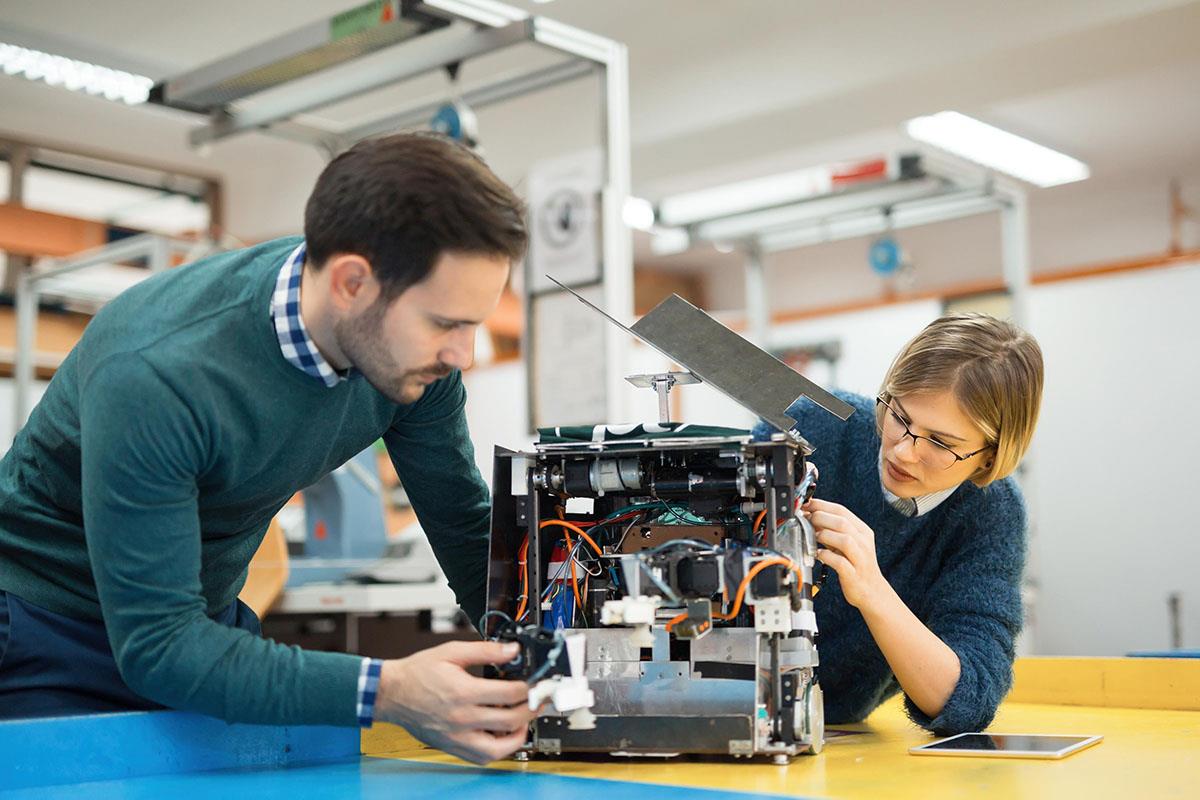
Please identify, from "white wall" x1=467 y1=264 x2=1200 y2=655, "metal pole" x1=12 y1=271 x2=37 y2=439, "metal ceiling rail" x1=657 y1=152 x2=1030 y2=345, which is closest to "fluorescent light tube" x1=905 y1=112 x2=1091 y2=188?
"metal ceiling rail" x1=657 y1=152 x2=1030 y2=345

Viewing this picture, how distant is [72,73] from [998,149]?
483 cm

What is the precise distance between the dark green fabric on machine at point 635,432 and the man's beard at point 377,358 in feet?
0.54

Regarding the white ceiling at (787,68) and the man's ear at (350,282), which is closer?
the man's ear at (350,282)

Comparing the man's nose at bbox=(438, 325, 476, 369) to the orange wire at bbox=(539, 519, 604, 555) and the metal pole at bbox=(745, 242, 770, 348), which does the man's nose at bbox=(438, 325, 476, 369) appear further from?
the metal pole at bbox=(745, 242, 770, 348)

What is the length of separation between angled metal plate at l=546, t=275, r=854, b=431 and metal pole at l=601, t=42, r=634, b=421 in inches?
85.9

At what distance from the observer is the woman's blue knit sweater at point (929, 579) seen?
63.8 inches

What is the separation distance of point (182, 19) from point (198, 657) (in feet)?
16.1

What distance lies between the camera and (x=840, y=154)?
6.38 metres

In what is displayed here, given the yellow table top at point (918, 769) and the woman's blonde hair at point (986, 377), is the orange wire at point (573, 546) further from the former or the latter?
the woman's blonde hair at point (986, 377)

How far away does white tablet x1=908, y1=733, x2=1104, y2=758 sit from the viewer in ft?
4.52

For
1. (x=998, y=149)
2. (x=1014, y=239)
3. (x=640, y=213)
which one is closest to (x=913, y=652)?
(x=1014, y=239)

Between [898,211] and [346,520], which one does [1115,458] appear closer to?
[898,211]

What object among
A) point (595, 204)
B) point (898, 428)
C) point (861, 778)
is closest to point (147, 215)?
point (595, 204)

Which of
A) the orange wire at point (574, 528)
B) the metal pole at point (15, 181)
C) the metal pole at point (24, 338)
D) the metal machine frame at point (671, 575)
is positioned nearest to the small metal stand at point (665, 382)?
the metal machine frame at point (671, 575)
